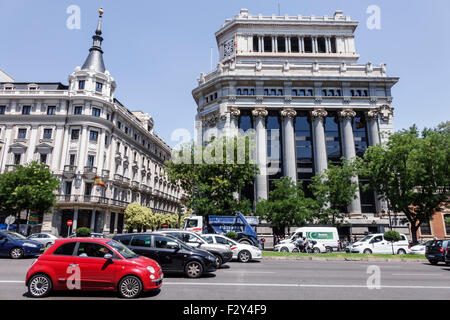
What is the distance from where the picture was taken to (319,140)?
39.9m

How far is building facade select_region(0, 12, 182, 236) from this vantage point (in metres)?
39.6

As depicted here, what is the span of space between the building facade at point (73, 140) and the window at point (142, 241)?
104 feet

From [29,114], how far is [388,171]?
160ft

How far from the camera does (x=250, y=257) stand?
17.1 m

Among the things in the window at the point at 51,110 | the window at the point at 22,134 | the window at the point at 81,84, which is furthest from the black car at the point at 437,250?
the window at the point at 22,134

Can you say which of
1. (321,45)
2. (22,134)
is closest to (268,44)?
(321,45)

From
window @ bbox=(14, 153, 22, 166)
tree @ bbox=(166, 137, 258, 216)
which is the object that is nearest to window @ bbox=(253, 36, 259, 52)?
tree @ bbox=(166, 137, 258, 216)

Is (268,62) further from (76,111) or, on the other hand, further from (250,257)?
(250,257)

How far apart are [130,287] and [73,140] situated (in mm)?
40087

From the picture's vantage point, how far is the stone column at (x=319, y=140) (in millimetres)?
39188

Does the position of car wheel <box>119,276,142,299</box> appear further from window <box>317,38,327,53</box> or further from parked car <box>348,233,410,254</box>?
window <box>317,38,327,53</box>

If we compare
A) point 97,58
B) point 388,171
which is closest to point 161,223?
point 97,58
